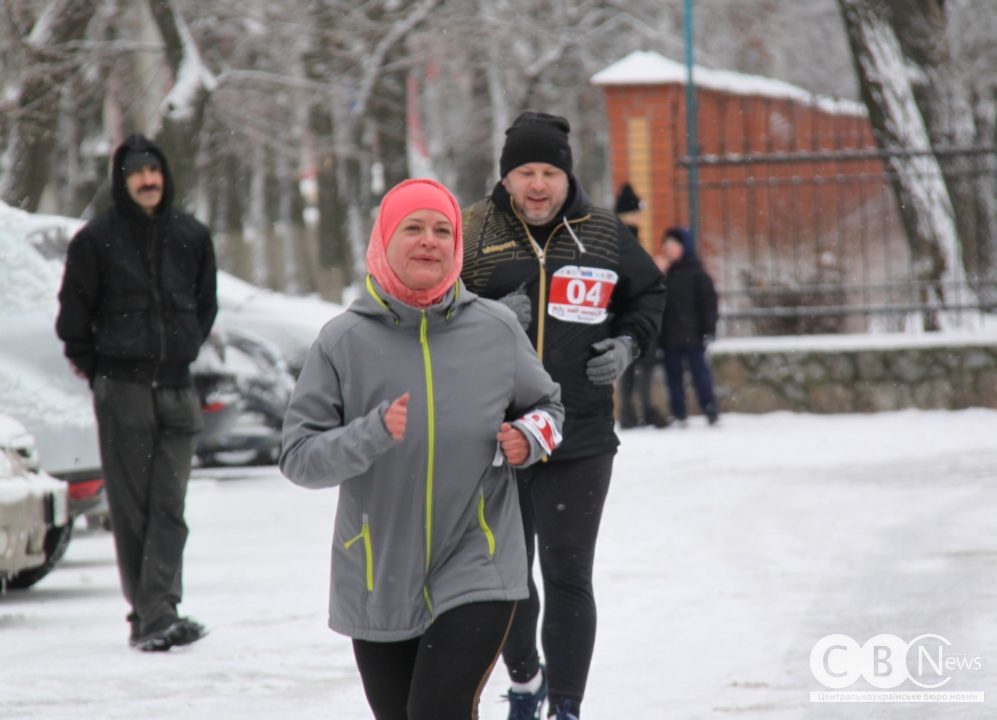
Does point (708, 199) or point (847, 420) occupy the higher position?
point (708, 199)

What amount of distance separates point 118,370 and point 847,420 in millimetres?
8390

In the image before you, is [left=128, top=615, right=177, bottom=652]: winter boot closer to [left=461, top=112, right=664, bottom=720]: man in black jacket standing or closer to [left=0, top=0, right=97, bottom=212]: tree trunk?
[left=461, top=112, right=664, bottom=720]: man in black jacket standing

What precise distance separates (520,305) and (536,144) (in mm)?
521

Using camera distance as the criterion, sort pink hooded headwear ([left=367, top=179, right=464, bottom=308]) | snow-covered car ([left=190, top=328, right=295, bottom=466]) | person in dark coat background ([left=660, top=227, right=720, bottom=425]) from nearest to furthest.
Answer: pink hooded headwear ([left=367, top=179, right=464, bottom=308])
snow-covered car ([left=190, top=328, right=295, bottom=466])
person in dark coat background ([left=660, top=227, right=720, bottom=425])

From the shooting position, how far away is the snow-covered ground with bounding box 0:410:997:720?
4.92m

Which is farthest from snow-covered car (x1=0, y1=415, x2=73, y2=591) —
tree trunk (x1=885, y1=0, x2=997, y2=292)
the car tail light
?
tree trunk (x1=885, y1=0, x2=997, y2=292)

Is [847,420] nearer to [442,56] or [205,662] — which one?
[205,662]

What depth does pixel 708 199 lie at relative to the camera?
17.1m

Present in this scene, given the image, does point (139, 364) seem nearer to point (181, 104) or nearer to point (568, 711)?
point (568, 711)

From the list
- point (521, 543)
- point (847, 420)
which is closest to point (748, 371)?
point (847, 420)

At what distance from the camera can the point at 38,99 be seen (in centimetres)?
1392

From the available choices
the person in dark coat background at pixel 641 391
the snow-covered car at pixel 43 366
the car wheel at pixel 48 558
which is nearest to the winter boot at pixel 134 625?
the car wheel at pixel 48 558

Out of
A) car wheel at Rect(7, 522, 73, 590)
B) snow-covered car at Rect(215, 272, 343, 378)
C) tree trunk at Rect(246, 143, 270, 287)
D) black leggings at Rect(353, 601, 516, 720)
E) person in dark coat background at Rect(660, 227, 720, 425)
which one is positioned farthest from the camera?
tree trunk at Rect(246, 143, 270, 287)

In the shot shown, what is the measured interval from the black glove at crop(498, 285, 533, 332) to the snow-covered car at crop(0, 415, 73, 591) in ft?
9.27
